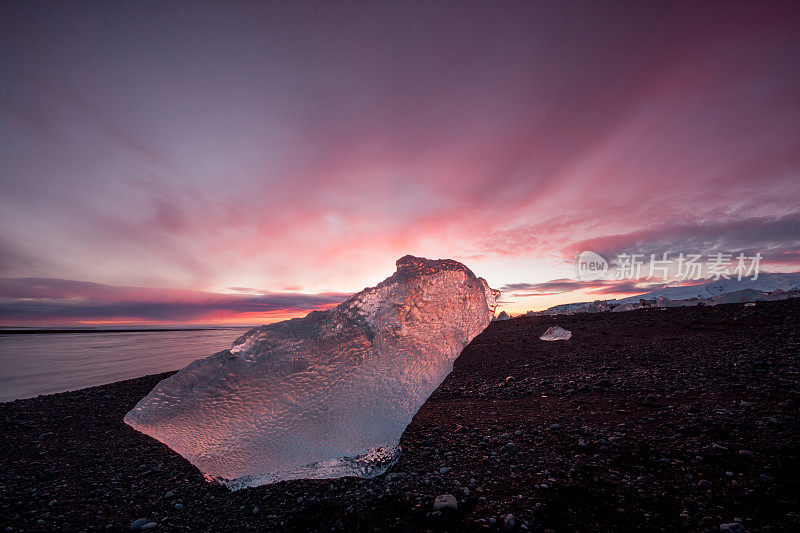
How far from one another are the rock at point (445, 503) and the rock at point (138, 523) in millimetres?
2497

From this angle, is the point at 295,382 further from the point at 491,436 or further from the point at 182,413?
the point at 491,436

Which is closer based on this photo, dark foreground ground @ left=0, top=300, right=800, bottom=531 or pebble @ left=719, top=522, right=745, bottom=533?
pebble @ left=719, top=522, right=745, bottom=533

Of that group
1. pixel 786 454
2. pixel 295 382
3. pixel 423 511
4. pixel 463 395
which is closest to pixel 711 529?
pixel 786 454

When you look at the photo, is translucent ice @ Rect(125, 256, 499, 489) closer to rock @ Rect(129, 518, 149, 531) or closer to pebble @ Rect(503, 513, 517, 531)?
rock @ Rect(129, 518, 149, 531)

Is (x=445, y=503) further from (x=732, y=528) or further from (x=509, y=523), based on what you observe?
(x=732, y=528)

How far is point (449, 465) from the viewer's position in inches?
131

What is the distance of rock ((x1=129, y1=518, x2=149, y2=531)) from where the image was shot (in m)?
2.70

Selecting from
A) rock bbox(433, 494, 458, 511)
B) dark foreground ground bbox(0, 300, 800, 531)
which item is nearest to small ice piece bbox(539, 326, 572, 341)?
dark foreground ground bbox(0, 300, 800, 531)

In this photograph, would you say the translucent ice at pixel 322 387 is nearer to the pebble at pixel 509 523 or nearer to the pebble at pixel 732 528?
the pebble at pixel 509 523

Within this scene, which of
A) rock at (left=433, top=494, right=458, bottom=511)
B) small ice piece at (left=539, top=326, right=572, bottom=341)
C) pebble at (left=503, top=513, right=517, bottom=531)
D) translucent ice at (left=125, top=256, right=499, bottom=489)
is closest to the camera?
pebble at (left=503, top=513, right=517, bottom=531)

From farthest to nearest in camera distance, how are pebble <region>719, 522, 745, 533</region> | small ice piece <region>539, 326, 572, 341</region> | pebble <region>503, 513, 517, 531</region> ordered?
small ice piece <region>539, 326, 572, 341</region> < pebble <region>503, 513, 517, 531</region> < pebble <region>719, 522, 745, 533</region>

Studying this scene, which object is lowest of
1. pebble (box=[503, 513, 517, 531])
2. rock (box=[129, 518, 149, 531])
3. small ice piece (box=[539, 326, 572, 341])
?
rock (box=[129, 518, 149, 531])

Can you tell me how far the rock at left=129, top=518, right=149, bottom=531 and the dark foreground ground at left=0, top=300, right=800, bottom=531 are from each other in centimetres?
10

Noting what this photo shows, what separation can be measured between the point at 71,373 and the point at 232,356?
14290 mm
